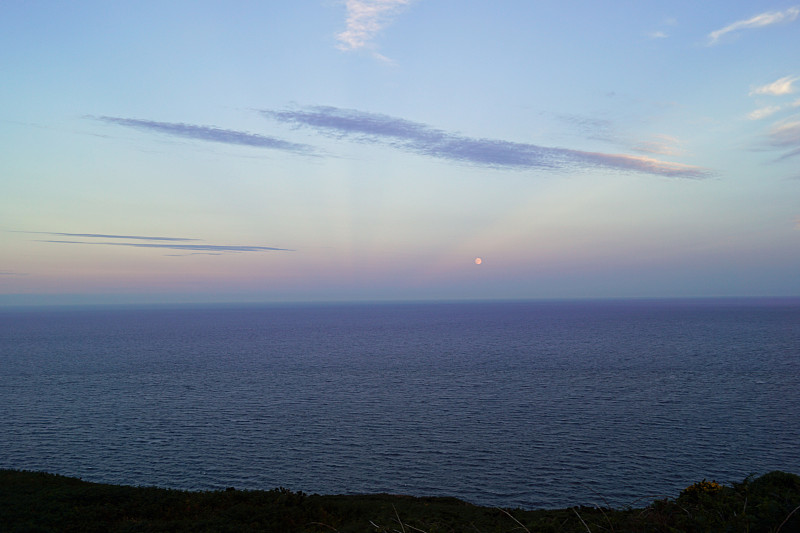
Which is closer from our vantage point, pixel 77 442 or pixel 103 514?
pixel 103 514

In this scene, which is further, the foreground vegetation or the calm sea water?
the calm sea water

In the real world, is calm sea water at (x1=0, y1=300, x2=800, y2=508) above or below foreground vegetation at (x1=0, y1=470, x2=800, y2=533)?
below

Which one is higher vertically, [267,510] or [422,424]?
[267,510]

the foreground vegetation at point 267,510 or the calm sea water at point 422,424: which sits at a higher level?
the foreground vegetation at point 267,510

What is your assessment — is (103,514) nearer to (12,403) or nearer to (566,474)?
(566,474)

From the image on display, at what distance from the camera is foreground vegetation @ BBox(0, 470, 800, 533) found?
Result: 27.8 metres

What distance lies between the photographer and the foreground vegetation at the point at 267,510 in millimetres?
27812

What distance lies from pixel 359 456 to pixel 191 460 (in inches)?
789

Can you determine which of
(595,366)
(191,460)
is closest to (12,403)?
(191,460)

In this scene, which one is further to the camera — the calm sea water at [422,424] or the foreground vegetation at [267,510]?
the calm sea water at [422,424]

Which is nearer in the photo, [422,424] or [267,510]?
[267,510]

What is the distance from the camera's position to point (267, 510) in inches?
1374

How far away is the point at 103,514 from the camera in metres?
33.9

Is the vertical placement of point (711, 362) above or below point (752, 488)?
below
